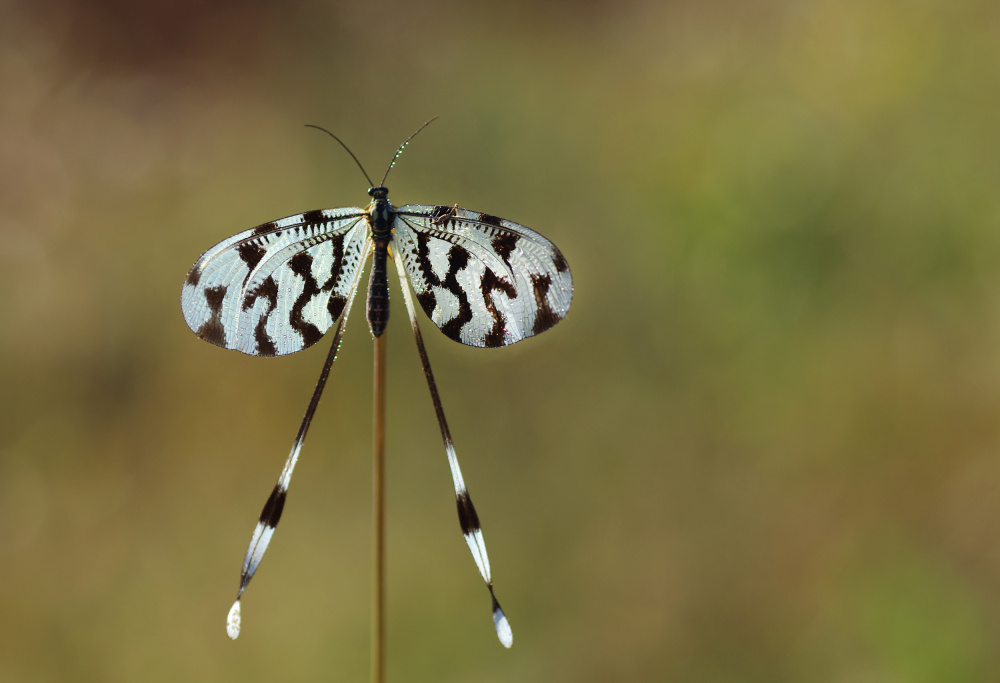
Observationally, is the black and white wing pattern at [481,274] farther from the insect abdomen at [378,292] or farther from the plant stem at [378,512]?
the plant stem at [378,512]

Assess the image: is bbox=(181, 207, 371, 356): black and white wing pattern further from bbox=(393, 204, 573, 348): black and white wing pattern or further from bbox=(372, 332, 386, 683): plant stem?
bbox=(372, 332, 386, 683): plant stem

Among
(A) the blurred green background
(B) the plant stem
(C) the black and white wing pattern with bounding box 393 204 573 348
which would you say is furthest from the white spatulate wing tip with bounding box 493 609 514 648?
(A) the blurred green background

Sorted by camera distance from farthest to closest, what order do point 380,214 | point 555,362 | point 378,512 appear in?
point 555,362 → point 380,214 → point 378,512

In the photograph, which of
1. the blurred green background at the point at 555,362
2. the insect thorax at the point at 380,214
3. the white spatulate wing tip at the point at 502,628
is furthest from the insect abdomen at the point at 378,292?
the blurred green background at the point at 555,362

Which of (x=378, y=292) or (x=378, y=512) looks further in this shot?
(x=378, y=292)

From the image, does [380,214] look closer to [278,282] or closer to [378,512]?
[278,282]

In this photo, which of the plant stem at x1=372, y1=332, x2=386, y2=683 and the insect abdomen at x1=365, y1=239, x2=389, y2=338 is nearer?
the plant stem at x1=372, y1=332, x2=386, y2=683

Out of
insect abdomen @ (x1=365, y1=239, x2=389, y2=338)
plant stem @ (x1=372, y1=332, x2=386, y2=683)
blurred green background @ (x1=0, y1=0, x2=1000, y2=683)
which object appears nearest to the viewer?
plant stem @ (x1=372, y1=332, x2=386, y2=683)

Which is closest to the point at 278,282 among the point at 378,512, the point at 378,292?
the point at 378,292
